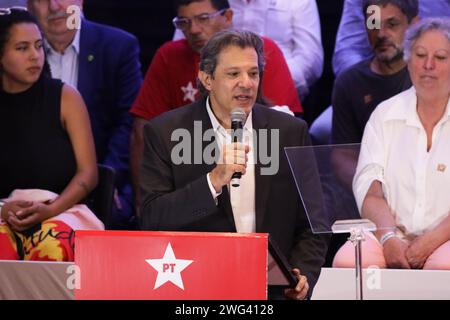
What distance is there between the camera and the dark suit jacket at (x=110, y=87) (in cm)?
457

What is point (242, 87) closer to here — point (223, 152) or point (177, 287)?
point (223, 152)

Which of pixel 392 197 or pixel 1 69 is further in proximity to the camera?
pixel 1 69

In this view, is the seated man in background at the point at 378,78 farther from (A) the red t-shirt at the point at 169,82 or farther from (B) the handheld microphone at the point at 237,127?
(B) the handheld microphone at the point at 237,127

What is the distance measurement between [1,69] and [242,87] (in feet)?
4.47

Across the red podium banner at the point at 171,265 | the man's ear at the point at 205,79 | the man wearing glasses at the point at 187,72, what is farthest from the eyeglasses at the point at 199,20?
the red podium banner at the point at 171,265

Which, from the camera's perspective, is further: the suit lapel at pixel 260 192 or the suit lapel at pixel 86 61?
the suit lapel at pixel 86 61

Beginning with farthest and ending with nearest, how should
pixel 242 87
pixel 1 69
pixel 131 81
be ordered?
1. pixel 131 81
2. pixel 1 69
3. pixel 242 87

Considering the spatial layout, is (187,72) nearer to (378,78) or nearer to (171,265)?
(378,78)

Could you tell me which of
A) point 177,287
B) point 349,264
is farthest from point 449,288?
point 177,287

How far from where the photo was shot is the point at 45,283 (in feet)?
12.2

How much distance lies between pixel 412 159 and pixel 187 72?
1.18 metres

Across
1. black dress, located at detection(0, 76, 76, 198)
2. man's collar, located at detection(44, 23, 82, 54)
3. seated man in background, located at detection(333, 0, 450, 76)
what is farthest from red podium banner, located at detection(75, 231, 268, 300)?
man's collar, located at detection(44, 23, 82, 54)

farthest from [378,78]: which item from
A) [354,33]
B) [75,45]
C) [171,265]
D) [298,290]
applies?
[171,265]
